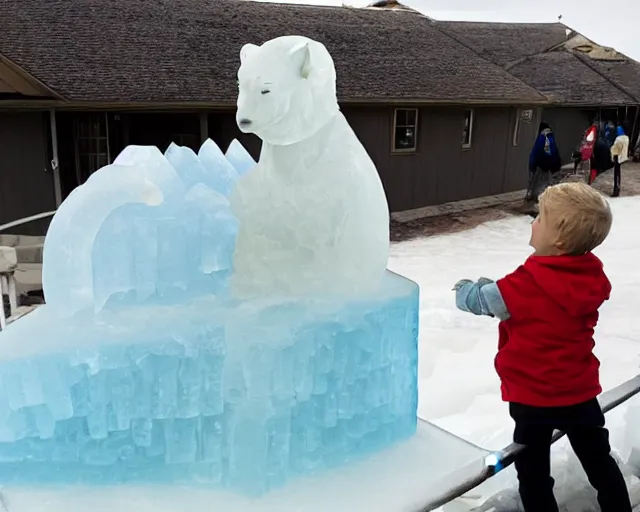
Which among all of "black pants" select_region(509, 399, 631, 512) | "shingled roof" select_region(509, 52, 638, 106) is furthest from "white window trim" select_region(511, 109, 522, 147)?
"black pants" select_region(509, 399, 631, 512)

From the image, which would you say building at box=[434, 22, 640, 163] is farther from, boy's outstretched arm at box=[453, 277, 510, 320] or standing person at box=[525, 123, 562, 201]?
boy's outstretched arm at box=[453, 277, 510, 320]

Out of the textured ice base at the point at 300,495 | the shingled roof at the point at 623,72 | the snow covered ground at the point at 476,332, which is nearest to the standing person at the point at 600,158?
the snow covered ground at the point at 476,332

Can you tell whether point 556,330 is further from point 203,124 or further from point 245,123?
point 203,124

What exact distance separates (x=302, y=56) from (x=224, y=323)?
3.04ft

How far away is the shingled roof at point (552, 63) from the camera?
16.7m

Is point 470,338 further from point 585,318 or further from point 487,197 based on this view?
point 487,197

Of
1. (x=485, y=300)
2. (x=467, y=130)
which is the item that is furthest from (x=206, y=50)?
(x=485, y=300)

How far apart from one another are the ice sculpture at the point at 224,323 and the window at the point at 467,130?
436 inches

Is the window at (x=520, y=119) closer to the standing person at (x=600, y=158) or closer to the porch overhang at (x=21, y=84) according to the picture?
Answer: the standing person at (x=600, y=158)

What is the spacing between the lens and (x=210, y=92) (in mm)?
9250

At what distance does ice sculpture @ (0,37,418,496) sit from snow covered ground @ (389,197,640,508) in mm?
1152

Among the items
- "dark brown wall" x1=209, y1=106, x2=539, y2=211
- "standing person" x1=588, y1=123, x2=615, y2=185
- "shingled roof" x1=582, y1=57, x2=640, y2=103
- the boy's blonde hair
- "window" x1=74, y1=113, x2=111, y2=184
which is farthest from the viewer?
"shingled roof" x1=582, y1=57, x2=640, y2=103

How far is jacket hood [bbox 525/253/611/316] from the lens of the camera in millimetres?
2020

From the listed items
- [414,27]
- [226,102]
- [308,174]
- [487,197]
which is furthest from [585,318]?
[414,27]
